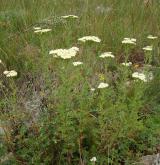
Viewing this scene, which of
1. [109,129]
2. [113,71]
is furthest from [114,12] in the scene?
[109,129]

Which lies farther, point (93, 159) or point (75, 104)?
point (75, 104)

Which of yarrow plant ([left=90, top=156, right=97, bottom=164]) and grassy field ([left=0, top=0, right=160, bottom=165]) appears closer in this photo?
yarrow plant ([left=90, top=156, right=97, bottom=164])

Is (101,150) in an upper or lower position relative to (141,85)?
lower

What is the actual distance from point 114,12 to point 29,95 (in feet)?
8.70

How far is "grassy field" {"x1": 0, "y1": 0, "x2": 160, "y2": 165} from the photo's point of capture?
372 cm

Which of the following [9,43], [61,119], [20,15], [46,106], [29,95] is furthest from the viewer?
[20,15]

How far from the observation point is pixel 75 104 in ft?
13.0

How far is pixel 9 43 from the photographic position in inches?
216

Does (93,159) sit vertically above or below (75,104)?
below

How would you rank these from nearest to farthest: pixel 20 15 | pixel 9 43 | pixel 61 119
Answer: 1. pixel 61 119
2. pixel 9 43
3. pixel 20 15

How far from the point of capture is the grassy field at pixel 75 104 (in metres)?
3.72

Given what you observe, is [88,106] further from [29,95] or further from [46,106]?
[29,95]

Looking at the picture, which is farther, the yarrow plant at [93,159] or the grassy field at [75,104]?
the grassy field at [75,104]

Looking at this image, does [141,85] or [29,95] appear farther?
[29,95]
